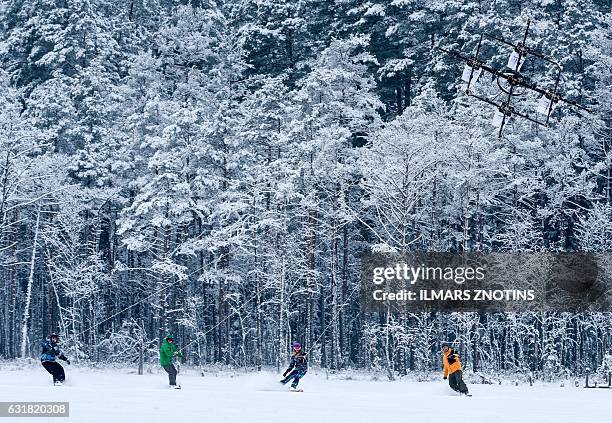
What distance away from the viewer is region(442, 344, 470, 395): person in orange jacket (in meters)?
21.5

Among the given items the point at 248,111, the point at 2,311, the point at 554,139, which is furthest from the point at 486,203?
the point at 2,311

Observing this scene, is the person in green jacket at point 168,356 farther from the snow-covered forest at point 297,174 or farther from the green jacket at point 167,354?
the snow-covered forest at point 297,174

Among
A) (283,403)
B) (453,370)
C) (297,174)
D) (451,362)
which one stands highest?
(297,174)

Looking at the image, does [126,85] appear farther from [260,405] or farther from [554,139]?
[260,405]

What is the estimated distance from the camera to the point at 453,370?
21.6m

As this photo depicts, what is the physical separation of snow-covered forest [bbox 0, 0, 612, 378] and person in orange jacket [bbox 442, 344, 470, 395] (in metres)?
8.69

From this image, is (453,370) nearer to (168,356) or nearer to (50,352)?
(168,356)

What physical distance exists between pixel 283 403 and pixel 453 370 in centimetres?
543

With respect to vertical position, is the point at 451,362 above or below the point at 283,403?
above

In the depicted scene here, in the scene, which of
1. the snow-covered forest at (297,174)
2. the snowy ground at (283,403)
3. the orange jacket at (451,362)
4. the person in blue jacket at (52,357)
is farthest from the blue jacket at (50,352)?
the snow-covered forest at (297,174)

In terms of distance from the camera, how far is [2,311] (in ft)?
143

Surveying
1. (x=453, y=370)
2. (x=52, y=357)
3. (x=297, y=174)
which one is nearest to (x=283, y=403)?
(x=453, y=370)

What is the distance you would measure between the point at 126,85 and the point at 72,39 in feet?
18.5

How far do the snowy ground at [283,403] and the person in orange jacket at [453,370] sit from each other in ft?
1.02
